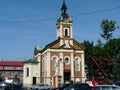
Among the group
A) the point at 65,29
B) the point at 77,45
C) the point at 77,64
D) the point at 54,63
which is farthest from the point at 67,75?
the point at 65,29

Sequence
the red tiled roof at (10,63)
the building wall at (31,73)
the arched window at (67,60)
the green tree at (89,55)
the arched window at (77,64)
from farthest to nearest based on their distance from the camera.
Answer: the red tiled roof at (10,63), the building wall at (31,73), the green tree at (89,55), the arched window at (77,64), the arched window at (67,60)

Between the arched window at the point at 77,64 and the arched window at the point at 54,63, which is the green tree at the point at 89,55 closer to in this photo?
Result: the arched window at the point at 77,64

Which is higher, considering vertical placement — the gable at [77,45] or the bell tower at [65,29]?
the bell tower at [65,29]

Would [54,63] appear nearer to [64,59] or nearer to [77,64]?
[64,59]

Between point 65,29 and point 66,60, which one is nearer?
point 66,60

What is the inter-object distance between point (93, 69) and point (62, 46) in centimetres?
1174

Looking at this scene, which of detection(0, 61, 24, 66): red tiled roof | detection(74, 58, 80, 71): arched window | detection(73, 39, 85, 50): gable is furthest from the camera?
detection(0, 61, 24, 66): red tiled roof

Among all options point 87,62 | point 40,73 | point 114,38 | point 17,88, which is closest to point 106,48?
point 114,38

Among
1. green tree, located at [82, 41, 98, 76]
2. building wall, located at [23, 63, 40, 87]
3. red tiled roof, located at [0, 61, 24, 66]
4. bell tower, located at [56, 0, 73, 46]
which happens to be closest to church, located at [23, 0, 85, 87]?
bell tower, located at [56, 0, 73, 46]

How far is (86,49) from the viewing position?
333 ft

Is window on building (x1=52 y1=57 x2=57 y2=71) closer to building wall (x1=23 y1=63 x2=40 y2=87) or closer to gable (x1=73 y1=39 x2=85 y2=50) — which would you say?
gable (x1=73 y1=39 x2=85 y2=50)

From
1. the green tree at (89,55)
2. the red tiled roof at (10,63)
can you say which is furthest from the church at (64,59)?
the red tiled roof at (10,63)

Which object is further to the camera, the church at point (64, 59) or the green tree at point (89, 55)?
the green tree at point (89, 55)

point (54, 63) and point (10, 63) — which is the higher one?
point (10, 63)
